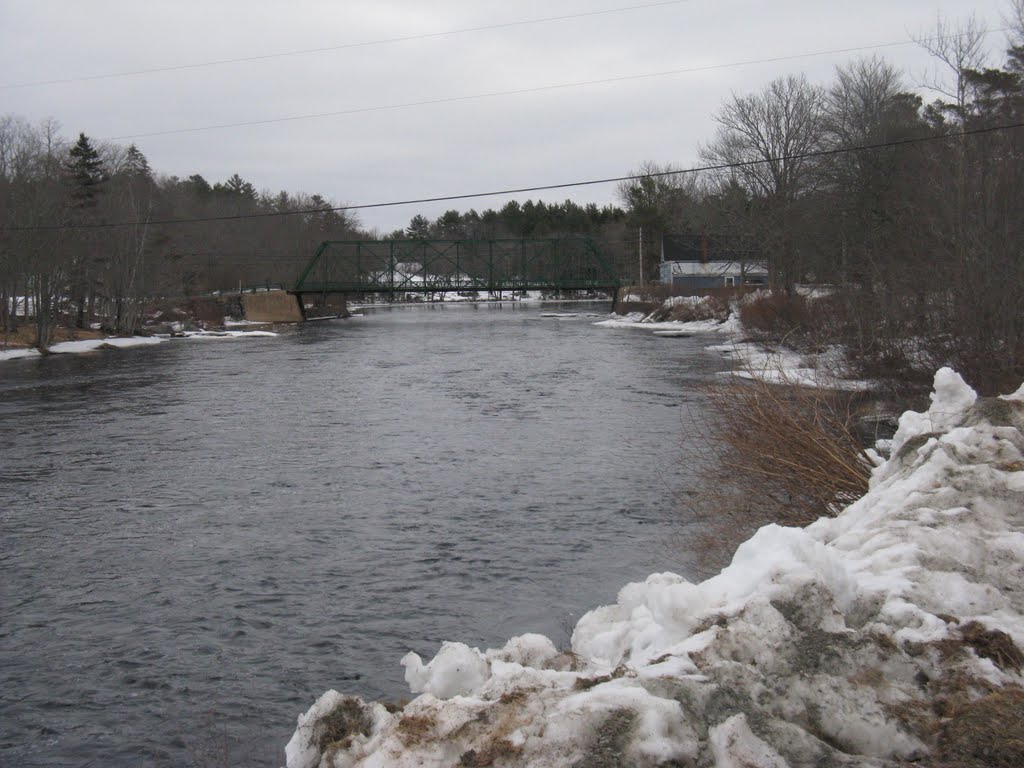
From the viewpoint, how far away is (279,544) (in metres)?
12.3

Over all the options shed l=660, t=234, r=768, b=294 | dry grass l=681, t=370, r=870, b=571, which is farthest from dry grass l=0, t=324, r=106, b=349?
shed l=660, t=234, r=768, b=294

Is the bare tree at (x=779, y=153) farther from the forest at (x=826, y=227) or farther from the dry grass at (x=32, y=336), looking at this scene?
the dry grass at (x=32, y=336)

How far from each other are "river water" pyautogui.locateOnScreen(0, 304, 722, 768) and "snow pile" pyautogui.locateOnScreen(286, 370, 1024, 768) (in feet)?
7.03

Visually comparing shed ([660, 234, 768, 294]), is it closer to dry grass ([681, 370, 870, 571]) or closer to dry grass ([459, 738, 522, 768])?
dry grass ([681, 370, 870, 571])

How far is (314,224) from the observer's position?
5305 inches

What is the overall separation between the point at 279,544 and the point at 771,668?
8.38m

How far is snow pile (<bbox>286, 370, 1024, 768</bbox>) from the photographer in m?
4.60

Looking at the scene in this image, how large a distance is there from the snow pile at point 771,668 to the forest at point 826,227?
36.8 ft

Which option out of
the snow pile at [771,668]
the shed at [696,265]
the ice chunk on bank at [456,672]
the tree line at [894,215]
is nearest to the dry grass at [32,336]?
the tree line at [894,215]

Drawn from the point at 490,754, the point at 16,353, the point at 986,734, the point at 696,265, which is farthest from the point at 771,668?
the point at 696,265

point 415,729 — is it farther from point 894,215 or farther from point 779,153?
point 779,153

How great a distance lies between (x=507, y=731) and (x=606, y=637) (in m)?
2.23

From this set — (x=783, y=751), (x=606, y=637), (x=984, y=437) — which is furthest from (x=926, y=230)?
(x=783, y=751)

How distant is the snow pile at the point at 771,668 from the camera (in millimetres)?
4598
